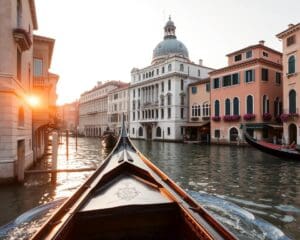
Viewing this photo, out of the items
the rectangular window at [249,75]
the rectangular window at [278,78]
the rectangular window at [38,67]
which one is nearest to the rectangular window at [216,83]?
the rectangular window at [249,75]

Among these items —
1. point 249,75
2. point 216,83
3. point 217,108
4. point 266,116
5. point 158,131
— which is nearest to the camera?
point 266,116

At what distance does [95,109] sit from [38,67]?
135ft

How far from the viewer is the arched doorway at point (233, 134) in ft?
78.1

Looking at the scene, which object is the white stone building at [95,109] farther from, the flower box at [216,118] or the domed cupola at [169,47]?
the flower box at [216,118]

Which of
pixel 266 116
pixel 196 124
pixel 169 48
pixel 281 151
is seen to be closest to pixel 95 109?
pixel 169 48

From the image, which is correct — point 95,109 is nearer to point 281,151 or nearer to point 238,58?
point 238,58

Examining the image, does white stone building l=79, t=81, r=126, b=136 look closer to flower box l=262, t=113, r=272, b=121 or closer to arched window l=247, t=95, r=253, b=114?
arched window l=247, t=95, r=253, b=114

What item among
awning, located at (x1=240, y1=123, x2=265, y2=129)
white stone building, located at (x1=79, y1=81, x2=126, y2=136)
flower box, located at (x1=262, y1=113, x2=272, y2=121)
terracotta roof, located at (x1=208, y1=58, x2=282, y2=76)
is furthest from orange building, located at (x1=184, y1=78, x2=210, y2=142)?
white stone building, located at (x1=79, y1=81, x2=126, y2=136)

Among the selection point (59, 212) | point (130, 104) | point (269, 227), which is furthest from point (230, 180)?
point (130, 104)

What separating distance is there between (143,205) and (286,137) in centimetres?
1864

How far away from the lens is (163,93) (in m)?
33.9

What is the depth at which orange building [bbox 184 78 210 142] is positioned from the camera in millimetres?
28630

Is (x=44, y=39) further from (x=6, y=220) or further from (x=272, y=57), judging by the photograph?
(x=272, y=57)

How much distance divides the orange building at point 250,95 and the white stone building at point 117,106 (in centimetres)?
1938
